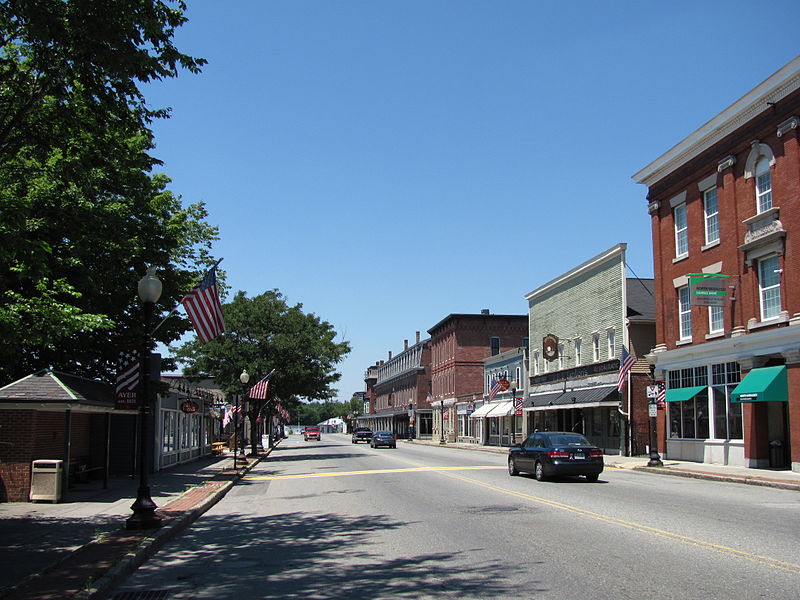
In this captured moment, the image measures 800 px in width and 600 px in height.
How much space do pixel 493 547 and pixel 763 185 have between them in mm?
21232

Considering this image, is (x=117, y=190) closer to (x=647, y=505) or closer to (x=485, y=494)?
(x=485, y=494)

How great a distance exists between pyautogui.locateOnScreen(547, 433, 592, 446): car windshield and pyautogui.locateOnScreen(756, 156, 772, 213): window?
11.5 meters

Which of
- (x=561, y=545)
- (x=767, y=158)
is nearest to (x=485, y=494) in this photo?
(x=561, y=545)

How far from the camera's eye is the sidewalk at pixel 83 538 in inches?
311

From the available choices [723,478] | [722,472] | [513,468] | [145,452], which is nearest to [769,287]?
[722,472]

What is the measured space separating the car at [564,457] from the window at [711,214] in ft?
39.6

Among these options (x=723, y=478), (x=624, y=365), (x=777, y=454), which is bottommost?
(x=723, y=478)

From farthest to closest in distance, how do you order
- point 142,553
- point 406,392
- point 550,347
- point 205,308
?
point 406,392
point 550,347
point 205,308
point 142,553

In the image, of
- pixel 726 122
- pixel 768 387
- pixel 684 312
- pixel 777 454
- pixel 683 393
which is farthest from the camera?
pixel 684 312

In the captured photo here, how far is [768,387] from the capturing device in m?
24.1

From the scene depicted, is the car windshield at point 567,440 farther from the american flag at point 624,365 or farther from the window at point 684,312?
the american flag at point 624,365

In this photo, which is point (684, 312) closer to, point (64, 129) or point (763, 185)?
point (763, 185)

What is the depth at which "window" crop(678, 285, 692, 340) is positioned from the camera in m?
30.8

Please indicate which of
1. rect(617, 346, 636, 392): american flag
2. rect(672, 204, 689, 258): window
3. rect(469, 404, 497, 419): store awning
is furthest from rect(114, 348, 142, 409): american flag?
rect(469, 404, 497, 419): store awning
